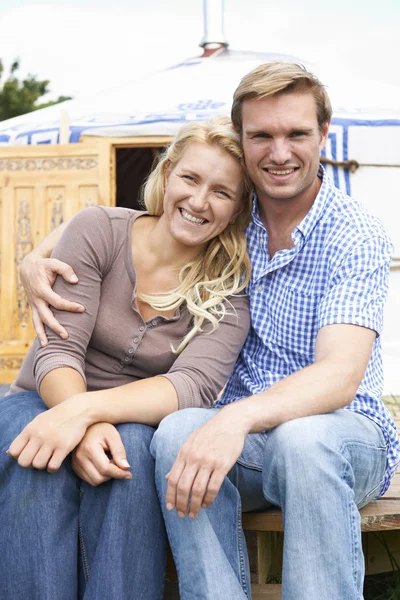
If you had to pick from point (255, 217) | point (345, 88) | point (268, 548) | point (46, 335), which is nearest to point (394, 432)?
point (268, 548)

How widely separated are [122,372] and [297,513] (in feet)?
1.71

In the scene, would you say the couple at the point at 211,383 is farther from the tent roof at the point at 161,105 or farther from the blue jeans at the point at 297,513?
the tent roof at the point at 161,105

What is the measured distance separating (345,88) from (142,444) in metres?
4.12

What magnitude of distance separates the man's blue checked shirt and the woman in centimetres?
5

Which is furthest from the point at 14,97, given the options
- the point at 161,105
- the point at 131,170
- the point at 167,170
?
the point at 167,170

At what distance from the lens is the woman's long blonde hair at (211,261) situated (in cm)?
156

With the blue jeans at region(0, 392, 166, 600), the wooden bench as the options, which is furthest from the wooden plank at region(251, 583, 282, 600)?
the blue jeans at region(0, 392, 166, 600)

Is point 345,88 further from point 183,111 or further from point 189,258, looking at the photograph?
point 189,258

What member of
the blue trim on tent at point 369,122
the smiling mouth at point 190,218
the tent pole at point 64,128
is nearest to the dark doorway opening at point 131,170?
the tent pole at point 64,128

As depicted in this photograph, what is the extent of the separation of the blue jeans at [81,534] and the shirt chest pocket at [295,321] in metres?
0.35

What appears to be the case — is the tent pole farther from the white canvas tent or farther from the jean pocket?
the jean pocket

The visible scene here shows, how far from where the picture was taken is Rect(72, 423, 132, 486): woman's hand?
1.26 metres

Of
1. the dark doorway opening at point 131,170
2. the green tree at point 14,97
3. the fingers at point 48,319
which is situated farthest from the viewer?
the green tree at point 14,97

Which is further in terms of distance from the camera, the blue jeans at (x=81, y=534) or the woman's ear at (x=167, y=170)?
the woman's ear at (x=167, y=170)
